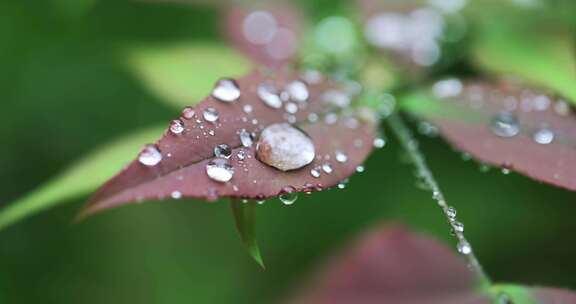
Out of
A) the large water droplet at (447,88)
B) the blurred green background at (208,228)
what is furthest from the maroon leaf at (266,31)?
the large water droplet at (447,88)

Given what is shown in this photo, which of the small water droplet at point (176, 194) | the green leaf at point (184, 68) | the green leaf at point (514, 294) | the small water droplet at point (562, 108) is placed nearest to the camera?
the small water droplet at point (176, 194)

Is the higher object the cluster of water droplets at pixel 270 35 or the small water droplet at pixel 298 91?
the small water droplet at pixel 298 91

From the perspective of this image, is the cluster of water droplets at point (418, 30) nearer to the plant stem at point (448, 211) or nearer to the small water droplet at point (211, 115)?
the plant stem at point (448, 211)

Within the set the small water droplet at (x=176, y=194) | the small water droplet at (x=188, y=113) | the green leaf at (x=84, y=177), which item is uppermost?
the small water droplet at (x=188, y=113)

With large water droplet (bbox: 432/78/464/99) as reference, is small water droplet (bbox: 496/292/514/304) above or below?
below

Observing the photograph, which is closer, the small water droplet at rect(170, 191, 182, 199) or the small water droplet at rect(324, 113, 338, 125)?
the small water droplet at rect(170, 191, 182, 199)

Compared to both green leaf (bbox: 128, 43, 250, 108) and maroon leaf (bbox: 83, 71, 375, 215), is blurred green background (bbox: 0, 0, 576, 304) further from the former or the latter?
maroon leaf (bbox: 83, 71, 375, 215)

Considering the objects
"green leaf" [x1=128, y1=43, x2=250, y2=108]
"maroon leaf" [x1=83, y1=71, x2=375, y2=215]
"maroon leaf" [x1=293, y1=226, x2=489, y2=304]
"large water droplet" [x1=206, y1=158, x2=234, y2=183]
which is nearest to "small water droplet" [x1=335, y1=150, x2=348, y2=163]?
"maroon leaf" [x1=83, y1=71, x2=375, y2=215]
